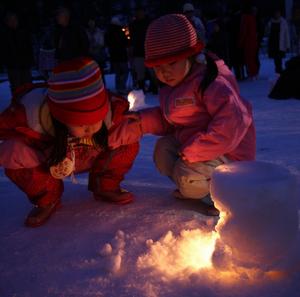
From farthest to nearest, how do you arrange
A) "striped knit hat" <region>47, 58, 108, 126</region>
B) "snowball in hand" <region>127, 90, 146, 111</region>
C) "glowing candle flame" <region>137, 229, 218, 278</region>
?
"snowball in hand" <region>127, 90, 146, 111</region>
"striped knit hat" <region>47, 58, 108, 126</region>
"glowing candle flame" <region>137, 229, 218, 278</region>

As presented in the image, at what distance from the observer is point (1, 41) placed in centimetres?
702

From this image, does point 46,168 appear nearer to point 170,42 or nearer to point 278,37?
point 170,42

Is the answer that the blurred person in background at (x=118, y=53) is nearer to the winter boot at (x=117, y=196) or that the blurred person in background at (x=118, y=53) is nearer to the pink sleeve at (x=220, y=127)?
the winter boot at (x=117, y=196)

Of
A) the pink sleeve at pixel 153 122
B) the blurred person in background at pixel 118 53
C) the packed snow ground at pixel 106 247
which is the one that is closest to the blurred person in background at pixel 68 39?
the blurred person in background at pixel 118 53

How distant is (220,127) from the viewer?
6.85ft

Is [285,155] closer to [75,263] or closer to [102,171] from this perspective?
[102,171]

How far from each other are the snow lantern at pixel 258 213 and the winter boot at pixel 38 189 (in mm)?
1015

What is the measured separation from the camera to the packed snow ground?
153 centimetres

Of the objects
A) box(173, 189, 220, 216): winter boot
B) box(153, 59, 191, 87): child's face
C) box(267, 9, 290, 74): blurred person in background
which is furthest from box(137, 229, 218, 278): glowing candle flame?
box(267, 9, 290, 74): blurred person in background

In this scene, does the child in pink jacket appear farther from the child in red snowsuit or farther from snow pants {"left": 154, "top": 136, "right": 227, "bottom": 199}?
the child in red snowsuit

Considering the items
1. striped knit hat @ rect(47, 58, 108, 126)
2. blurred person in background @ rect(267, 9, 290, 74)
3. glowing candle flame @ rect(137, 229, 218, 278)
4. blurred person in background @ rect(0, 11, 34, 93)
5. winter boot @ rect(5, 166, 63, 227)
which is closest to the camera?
glowing candle flame @ rect(137, 229, 218, 278)

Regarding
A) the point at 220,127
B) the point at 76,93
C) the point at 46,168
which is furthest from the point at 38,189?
the point at 220,127

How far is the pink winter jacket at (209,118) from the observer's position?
2100 millimetres

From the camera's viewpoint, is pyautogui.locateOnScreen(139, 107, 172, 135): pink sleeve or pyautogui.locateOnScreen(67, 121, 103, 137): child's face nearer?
pyautogui.locateOnScreen(67, 121, 103, 137): child's face
